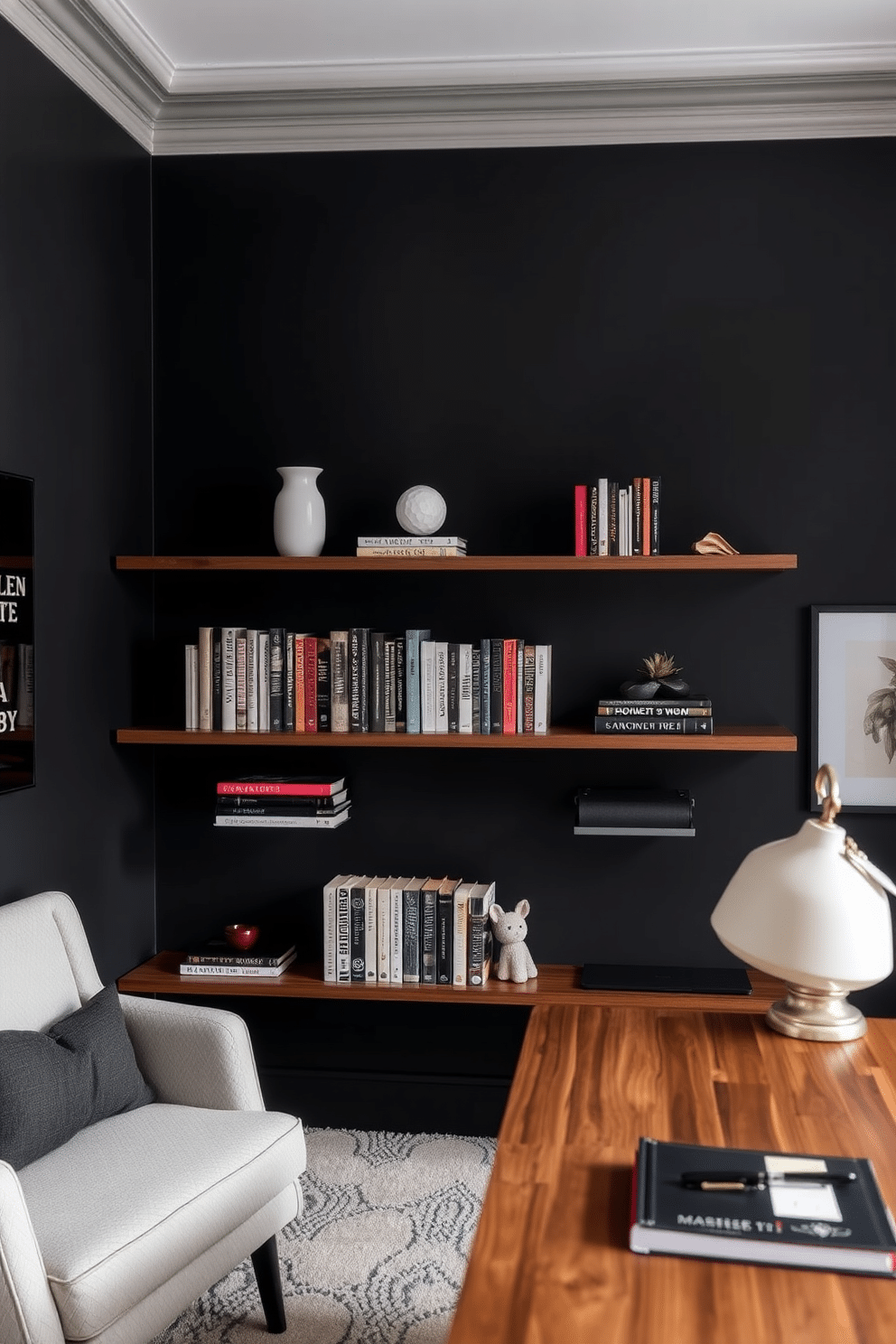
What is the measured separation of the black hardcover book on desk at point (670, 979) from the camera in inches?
119

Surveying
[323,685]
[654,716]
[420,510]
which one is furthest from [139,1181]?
[420,510]

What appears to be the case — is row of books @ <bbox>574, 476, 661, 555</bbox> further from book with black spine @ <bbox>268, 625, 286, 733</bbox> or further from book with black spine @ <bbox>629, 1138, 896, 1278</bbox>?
book with black spine @ <bbox>629, 1138, 896, 1278</bbox>

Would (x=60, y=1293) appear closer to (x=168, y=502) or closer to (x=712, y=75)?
(x=168, y=502)

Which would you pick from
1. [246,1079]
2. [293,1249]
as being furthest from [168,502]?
[293,1249]

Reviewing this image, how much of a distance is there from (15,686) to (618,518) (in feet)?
4.92

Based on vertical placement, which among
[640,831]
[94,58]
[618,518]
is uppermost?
[94,58]

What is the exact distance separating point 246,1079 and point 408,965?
74 cm

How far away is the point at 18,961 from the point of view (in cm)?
238

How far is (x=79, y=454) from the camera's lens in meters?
2.96

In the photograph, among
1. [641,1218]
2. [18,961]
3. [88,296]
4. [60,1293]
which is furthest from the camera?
[88,296]

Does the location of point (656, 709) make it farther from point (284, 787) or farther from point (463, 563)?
point (284, 787)

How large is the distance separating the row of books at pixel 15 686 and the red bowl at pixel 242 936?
860 millimetres

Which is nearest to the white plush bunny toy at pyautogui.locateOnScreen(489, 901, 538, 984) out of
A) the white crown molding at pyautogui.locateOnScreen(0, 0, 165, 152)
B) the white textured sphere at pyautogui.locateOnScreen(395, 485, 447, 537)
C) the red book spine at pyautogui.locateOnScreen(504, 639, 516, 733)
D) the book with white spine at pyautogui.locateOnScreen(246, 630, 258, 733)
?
the red book spine at pyautogui.locateOnScreen(504, 639, 516, 733)

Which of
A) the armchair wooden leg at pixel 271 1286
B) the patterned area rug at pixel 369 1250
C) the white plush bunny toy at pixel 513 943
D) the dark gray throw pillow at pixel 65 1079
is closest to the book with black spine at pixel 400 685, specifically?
the white plush bunny toy at pixel 513 943
